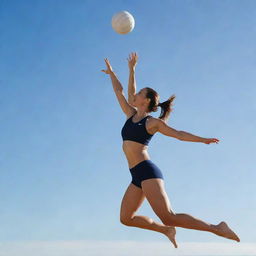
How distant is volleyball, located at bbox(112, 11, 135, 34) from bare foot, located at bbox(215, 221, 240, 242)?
5421mm

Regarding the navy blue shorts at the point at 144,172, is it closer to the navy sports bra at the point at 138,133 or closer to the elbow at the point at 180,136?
the navy sports bra at the point at 138,133

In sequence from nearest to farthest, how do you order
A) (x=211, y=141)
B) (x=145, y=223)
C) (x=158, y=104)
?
(x=211, y=141), (x=145, y=223), (x=158, y=104)

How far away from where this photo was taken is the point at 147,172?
31.2ft

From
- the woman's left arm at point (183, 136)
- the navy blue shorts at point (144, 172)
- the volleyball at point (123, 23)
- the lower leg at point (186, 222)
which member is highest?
the volleyball at point (123, 23)

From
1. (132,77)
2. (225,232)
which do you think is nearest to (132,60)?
(132,77)

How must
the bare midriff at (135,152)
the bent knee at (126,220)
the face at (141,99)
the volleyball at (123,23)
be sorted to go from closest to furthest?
the bare midriff at (135,152)
the bent knee at (126,220)
the face at (141,99)
the volleyball at (123,23)

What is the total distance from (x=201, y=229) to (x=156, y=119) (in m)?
2.30

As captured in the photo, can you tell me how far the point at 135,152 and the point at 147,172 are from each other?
20.2 inches

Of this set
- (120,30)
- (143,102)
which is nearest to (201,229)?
(143,102)

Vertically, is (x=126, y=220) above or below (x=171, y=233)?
above

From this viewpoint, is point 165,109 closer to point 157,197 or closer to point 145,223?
point 157,197

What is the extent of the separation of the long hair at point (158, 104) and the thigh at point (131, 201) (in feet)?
5.46

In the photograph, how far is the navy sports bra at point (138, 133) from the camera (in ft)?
32.1

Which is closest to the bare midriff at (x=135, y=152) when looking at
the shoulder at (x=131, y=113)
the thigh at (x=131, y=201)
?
the thigh at (x=131, y=201)
